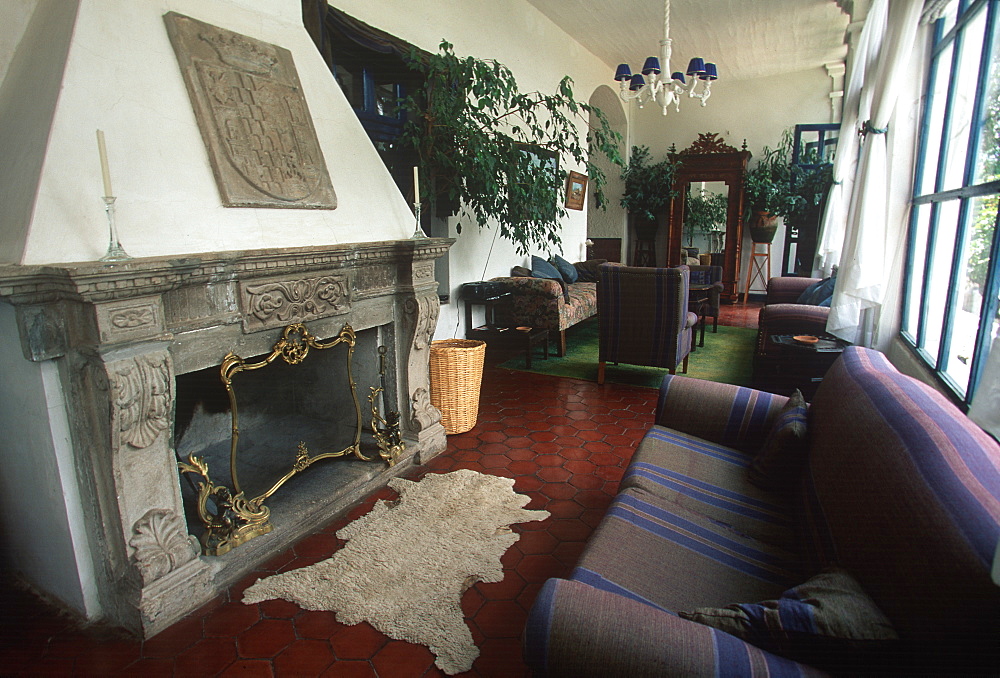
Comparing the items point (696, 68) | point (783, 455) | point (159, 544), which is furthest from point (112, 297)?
point (696, 68)

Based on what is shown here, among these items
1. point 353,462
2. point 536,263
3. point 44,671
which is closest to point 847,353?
point 353,462

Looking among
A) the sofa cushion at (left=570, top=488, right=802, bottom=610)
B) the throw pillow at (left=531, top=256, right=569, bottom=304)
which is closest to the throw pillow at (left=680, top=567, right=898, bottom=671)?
the sofa cushion at (left=570, top=488, right=802, bottom=610)

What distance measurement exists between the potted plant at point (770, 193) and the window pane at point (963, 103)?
17.6ft

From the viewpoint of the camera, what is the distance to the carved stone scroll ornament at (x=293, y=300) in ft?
A: 6.78

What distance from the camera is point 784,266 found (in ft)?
27.7

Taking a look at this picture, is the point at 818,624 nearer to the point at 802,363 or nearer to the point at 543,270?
the point at 802,363

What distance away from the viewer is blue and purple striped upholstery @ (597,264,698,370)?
3.99 m

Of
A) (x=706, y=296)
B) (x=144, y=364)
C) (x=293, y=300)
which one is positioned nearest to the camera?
(x=144, y=364)

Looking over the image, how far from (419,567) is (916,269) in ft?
10.8

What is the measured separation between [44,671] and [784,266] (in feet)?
29.9

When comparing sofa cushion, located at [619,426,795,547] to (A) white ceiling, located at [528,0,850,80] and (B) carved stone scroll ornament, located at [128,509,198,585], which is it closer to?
(B) carved stone scroll ornament, located at [128,509,198,585]

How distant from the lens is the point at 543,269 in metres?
5.81

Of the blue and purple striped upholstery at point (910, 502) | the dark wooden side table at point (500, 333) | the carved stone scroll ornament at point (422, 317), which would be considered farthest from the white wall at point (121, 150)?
the dark wooden side table at point (500, 333)

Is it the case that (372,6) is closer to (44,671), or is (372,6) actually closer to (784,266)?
(44,671)
